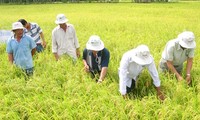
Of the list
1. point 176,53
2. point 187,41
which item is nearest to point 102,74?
point 176,53

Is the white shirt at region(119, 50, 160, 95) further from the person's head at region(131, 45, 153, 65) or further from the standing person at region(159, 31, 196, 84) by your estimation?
the standing person at region(159, 31, 196, 84)

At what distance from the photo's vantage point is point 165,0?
120 ft

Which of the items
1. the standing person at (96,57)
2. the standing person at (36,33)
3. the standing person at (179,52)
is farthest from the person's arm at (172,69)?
the standing person at (36,33)

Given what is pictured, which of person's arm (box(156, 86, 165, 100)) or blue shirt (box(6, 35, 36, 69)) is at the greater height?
blue shirt (box(6, 35, 36, 69))

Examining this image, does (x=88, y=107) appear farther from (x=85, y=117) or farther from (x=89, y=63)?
(x=89, y=63)

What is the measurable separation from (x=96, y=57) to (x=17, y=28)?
1375 millimetres

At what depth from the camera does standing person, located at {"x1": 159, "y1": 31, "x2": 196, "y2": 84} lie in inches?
177

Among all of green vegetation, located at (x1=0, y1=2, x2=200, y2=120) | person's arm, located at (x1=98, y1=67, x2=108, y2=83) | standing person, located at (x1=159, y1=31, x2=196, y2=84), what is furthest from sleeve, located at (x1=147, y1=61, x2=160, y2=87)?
person's arm, located at (x1=98, y1=67, x2=108, y2=83)

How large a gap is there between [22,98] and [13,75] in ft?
3.25

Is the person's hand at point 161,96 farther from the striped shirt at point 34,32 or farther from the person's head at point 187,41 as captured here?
the striped shirt at point 34,32

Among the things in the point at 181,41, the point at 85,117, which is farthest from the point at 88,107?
the point at 181,41

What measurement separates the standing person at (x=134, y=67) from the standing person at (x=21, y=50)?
1897mm

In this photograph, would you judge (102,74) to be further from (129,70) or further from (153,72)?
(153,72)

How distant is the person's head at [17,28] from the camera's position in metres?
5.05
